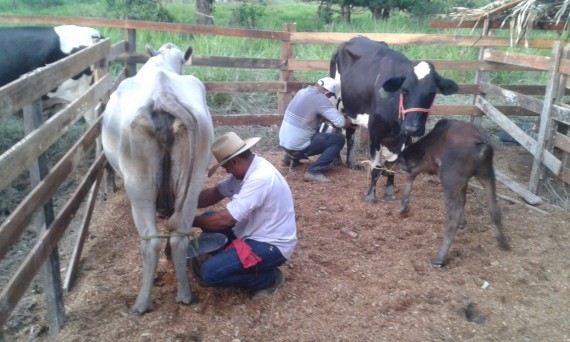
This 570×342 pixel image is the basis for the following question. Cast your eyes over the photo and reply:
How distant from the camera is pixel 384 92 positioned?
5.97 metres

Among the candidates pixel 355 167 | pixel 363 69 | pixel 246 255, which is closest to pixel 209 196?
pixel 246 255

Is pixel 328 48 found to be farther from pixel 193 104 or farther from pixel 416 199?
pixel 193 104

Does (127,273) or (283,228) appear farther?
(127,273)

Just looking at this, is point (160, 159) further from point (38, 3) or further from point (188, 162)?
point (38, 3)

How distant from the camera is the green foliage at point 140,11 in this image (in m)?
16.0

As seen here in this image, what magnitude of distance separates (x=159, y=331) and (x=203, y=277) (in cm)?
53

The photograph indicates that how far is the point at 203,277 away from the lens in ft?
13.5

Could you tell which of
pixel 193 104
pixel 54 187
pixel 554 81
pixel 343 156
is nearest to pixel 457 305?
pixel 193 104

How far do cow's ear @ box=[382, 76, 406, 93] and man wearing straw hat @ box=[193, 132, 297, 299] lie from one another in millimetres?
2255

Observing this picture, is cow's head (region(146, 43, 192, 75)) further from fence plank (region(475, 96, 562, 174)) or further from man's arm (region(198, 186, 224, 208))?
fence plank (region(475, 96, 562, 174))

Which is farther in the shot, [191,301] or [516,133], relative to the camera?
[516,133]

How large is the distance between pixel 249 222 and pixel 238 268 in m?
0.38

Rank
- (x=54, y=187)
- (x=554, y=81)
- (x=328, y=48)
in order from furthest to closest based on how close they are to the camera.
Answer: (x=328, y=48), (x=554, y=81), (x=54, y=187)

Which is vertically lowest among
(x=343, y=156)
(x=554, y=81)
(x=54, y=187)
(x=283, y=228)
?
(x=343, y=156)
